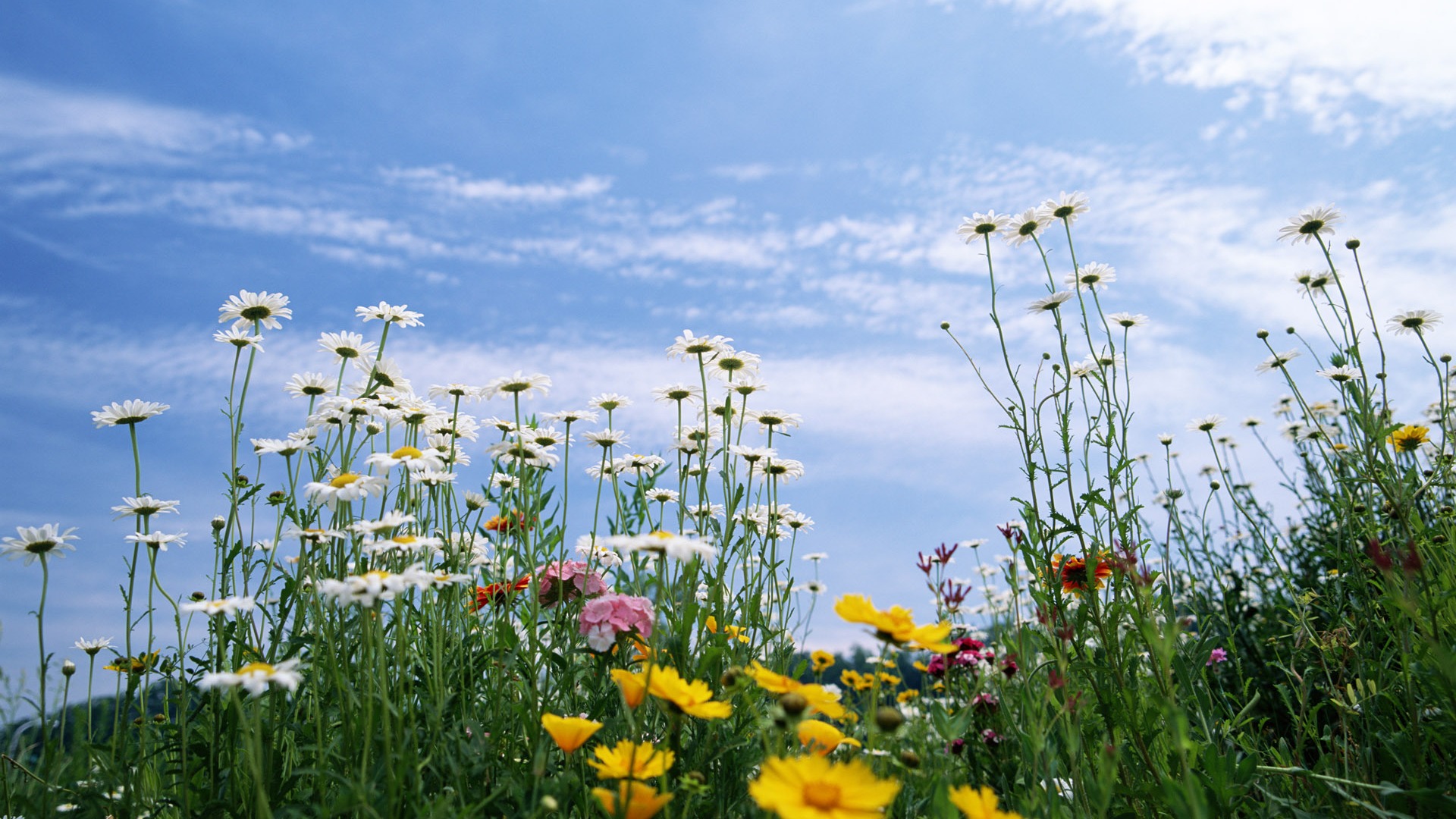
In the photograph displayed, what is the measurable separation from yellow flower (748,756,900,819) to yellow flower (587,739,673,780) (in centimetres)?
24

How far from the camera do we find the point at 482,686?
2416 millimetres

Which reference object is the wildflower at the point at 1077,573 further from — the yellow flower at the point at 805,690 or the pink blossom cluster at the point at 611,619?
the yellow flower at the point at 805,690

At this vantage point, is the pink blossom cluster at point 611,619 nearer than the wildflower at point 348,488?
No

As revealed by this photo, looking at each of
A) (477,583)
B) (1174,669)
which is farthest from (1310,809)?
(477,583)

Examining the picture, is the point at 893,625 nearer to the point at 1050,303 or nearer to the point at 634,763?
the point at 634,763

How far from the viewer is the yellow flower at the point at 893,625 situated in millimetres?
1192

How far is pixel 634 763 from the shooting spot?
1.23 m

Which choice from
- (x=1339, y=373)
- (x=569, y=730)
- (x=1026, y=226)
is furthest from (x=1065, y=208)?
(x=569, y=730)

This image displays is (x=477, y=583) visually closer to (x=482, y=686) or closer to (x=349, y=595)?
(x=482, y=686)

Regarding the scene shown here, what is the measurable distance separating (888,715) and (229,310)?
2330mm

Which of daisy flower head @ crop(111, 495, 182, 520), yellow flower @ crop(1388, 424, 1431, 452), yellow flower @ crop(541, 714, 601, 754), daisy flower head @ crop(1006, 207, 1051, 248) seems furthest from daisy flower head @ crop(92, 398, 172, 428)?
yellow flower @ crop(1388, 424, 1431, 452)

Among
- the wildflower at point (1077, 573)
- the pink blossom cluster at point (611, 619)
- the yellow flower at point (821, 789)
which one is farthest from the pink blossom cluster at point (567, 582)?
the yellow flower at point (821, 789)

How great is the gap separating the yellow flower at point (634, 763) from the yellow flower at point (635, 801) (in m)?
0.02

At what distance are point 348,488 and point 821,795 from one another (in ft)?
4.02
